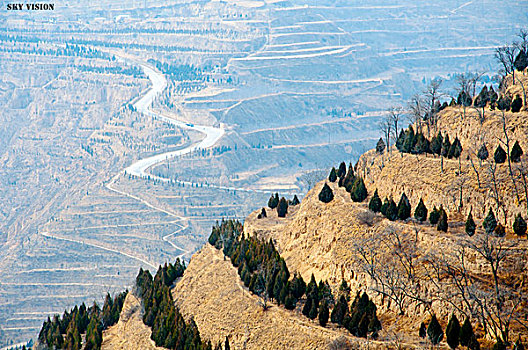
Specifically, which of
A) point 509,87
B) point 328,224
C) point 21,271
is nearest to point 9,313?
point 21,271

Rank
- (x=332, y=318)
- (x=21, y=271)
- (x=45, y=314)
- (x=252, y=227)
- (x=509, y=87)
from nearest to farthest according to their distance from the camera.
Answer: (x=332, y=318), (x=509, y=87), (x=252, y=227), (x=45, y=314), (x=21, y=271)

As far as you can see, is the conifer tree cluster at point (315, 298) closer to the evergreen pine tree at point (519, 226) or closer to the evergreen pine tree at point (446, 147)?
the evergreen pine tree at point (519, 226)

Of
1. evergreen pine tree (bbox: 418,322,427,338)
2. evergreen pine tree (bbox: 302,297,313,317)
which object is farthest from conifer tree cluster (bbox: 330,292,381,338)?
evergreen pine tree (bbox: 418,322,427,338)

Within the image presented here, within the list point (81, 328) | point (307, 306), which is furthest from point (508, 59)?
point (81, 328)

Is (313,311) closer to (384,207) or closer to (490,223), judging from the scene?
(384,207)

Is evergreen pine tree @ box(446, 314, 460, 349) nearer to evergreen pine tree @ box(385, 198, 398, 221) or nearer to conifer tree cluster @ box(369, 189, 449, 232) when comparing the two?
conifer tree cluster @ box(369, 189, 449, 232)

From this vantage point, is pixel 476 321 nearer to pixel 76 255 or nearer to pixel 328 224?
pixel 328 224
